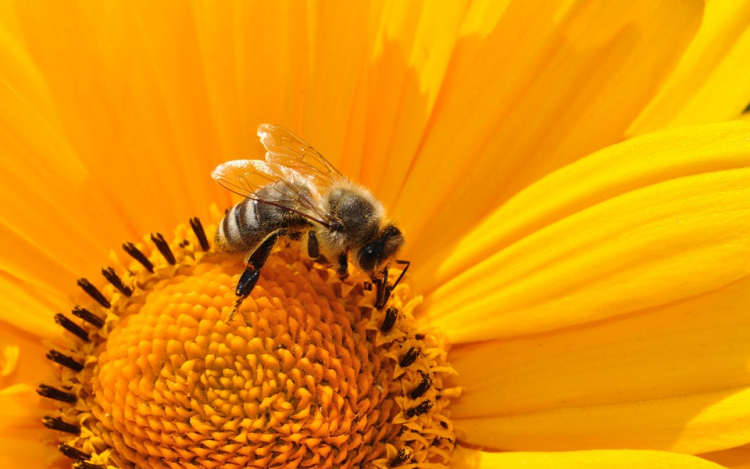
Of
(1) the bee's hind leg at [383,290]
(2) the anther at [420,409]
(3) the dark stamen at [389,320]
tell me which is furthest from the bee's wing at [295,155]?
(2) the anther at [420,409]

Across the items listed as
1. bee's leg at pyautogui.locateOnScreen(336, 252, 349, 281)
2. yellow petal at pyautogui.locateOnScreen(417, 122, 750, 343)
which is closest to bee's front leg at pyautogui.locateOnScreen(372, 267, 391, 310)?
bee's leg at pyautogui.locateOnScreen(336, 252, 349, 281)

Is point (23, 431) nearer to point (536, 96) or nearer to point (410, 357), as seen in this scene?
point (410, 357)

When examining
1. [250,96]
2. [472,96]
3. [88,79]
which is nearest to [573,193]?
[472,96]

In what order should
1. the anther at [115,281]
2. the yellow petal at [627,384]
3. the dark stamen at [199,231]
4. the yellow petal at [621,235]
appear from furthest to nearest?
1. the dark stamen at [199,231]
2. the anther at [115,281]
3. the yellow petal at [627,384]
4. the yellow petal at [621,235]

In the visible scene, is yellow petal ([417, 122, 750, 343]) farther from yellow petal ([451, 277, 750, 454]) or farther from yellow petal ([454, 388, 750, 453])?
yellow petal ([454, 388, 750, 453])

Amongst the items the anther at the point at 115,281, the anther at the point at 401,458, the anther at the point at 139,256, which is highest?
the anther at the point at 139,256

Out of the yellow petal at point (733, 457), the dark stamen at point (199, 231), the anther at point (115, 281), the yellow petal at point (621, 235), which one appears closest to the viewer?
the yellow petal at point (621, 235)

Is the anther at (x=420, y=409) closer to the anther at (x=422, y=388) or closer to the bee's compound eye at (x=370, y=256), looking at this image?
the anther at (x=422, y=388)
